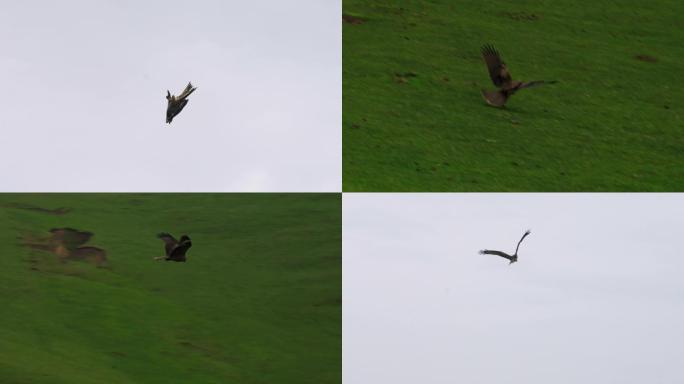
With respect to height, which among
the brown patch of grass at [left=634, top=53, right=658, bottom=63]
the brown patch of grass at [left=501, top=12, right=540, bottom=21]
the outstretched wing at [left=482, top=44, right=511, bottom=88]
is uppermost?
the brown patch of grass at [left=501, top=12, right=540, bottom=21]

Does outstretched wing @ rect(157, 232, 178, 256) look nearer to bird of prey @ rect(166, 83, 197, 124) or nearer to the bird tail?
bird of prey @ rect(166, 83, 197, 124)

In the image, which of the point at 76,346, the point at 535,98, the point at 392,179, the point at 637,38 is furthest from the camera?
the point at 637,38

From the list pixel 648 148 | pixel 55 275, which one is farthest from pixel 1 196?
pixel 648 148

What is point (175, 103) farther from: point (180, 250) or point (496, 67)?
point (496, 67)

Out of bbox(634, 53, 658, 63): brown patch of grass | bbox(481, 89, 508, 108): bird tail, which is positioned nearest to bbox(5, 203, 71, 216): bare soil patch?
bbox(481, 89, 508, 108): bird tail

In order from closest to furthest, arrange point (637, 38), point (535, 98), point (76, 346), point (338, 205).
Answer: point (76, 346), point (338, 205), point (535, 98), point (637, 38)

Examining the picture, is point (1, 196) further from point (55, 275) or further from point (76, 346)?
point (76, 346)

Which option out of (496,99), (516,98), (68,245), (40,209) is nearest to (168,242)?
(68,245)
